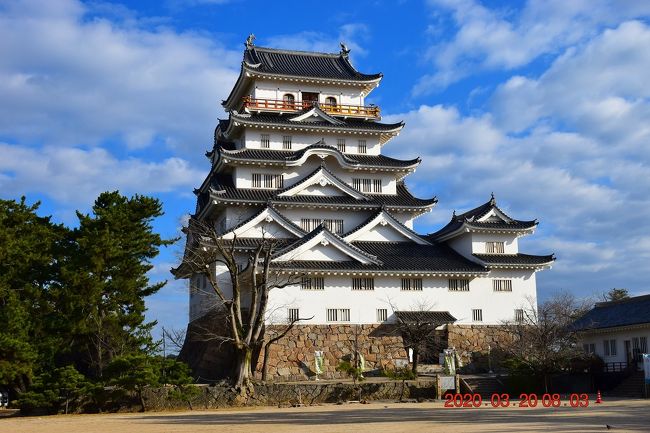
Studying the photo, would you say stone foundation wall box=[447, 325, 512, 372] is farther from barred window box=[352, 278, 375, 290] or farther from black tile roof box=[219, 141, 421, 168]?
black tile roof box=[219, 141, 421, 168]

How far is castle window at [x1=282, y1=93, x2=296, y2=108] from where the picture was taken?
4628cm

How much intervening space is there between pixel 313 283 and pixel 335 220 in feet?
19.1

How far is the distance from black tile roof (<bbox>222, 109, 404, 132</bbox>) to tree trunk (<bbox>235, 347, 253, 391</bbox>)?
16462 millimetres

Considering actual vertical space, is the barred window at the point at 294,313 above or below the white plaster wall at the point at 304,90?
below

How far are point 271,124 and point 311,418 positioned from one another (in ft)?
77.7

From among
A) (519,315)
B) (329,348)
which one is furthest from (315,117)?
(519,315)

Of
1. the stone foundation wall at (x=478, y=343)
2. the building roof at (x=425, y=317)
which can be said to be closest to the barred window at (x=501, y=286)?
the stone foundation wall at (x=478, y=343)

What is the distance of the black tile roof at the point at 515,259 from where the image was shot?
41.7m

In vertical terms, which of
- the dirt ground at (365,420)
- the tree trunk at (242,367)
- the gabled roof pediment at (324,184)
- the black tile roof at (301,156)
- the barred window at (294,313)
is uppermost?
the black tile roof at (301,156)

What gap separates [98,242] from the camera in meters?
31.6

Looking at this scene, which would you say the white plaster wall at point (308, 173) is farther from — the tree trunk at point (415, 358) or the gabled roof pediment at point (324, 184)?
the tree trunk at point (415, 358)

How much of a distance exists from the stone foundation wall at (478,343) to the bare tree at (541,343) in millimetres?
363

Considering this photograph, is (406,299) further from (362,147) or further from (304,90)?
(304,90)

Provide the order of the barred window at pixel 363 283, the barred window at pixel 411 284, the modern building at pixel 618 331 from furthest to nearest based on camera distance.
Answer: the barred window at pixel 411 284, the barred window at pixel 363 283, the modern building at pixel 618 331
